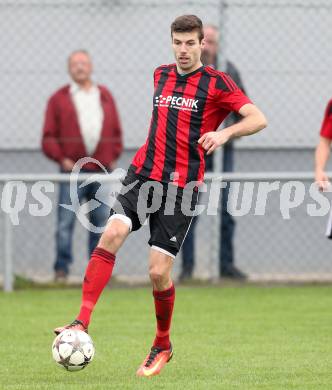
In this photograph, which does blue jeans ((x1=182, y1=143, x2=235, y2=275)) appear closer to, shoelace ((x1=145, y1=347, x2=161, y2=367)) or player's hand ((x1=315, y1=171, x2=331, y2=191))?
player's hand ((x1=315, y1=171, x2=331, y2=191))

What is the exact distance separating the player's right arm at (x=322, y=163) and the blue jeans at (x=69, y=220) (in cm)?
264

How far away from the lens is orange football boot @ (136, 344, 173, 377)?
5.88 meters

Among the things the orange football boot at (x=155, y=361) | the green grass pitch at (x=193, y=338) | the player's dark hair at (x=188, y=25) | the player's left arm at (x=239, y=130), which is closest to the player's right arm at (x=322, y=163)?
the green grass pitch at (x=193, y=338)

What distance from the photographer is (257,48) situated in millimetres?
10820

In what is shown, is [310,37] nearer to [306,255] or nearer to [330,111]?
[306,255]

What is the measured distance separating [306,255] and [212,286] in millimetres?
1160

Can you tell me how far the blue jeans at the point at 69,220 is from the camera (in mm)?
9852

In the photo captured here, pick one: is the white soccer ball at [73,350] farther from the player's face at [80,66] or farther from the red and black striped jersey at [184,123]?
the player's face at [80,66]

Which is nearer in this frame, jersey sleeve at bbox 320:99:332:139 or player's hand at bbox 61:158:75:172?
jersey sleeve at bbox 320:99:332:139

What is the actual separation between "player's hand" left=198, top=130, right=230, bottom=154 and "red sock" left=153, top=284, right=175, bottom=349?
0.87 metres

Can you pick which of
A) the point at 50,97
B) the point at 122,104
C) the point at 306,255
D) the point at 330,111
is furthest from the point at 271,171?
the point at 330,111

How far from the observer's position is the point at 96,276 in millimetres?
5836

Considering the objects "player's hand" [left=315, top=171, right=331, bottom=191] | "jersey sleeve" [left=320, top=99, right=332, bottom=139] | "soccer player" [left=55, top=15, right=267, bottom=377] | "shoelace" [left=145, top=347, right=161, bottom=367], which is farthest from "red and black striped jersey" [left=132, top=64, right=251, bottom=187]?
"jersey sleeve" [left=320, top=99, right=332, bottom=139]

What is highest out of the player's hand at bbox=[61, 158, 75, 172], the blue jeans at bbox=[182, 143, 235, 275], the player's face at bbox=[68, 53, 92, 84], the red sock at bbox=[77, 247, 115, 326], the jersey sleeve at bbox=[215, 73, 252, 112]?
the jersey sleeve at bbox=[215, 73, 252, 112]
